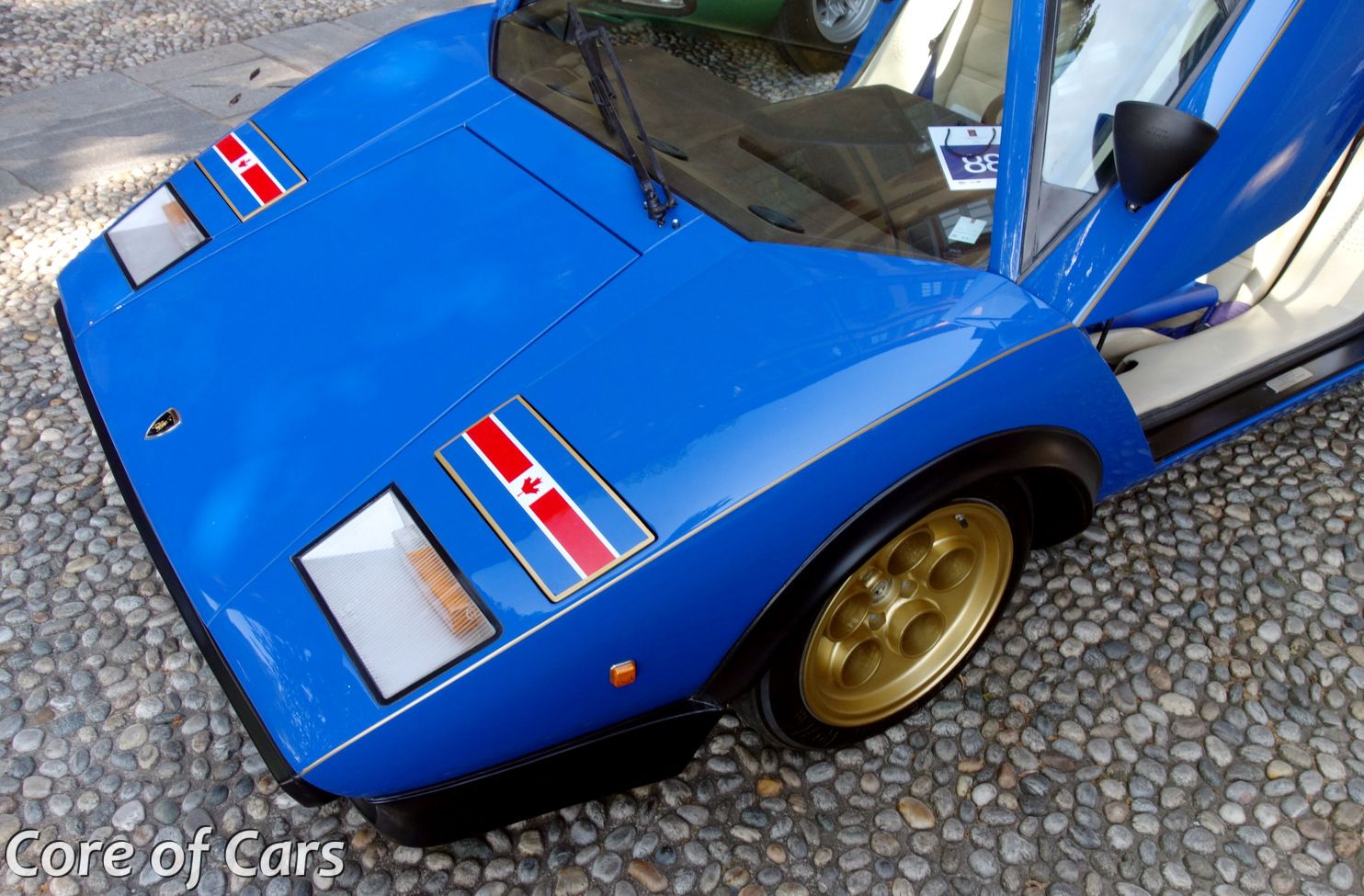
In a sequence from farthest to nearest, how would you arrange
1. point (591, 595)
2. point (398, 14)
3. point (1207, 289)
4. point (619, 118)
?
point (398, 14), point (1207, 289), point (619, 118), point (591, 595)

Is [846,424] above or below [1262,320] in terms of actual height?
above

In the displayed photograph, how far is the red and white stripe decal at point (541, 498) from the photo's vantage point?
4.76 ft

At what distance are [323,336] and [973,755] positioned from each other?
156 cm

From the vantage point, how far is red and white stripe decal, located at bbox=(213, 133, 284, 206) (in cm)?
218

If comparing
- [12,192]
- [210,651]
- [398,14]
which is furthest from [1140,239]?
[398,14]

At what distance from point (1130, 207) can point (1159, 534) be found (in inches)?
41.9

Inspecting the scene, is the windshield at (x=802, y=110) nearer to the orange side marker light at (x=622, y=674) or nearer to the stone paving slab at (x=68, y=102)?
the orange side marker light at (x=622, y=674)

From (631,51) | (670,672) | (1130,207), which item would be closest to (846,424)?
(670,672)

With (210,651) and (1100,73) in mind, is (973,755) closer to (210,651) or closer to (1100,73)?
(1100,73)

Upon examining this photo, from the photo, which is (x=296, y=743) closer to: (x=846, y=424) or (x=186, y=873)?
(x=186, y=873)

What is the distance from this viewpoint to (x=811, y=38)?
2.29 meters

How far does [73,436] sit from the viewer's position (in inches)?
110

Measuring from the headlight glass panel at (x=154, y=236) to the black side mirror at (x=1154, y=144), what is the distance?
6.14 ft

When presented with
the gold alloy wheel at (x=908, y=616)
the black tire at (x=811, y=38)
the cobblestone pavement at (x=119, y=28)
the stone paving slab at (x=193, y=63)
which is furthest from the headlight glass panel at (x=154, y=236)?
the cobblestone pavement at (x=119, y=28)
